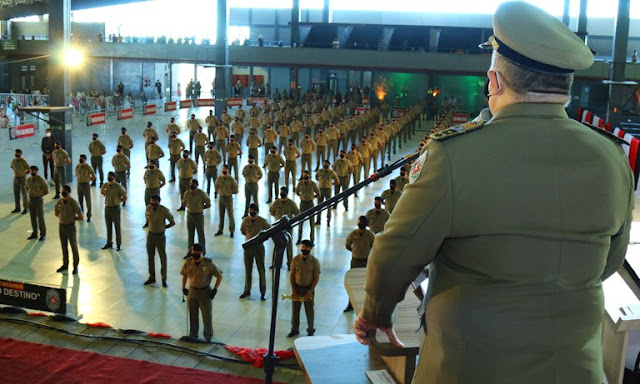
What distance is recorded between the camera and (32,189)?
1327 cm

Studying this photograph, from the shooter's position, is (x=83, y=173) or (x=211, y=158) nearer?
(x=83, y=173)

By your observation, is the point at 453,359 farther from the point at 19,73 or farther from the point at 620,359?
the point at 19,73

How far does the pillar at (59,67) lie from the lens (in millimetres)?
18188

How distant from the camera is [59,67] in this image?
1819 centimetres

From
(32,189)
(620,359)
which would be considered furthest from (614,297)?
(32,189)

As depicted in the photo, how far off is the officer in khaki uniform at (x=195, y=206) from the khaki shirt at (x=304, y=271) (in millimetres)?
3873

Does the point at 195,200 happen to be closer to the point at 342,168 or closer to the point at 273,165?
the point at 273,165

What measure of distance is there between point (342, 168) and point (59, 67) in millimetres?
8126

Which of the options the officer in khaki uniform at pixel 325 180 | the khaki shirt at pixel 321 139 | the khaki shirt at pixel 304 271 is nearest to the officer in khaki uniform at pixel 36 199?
the officer in khaki uniform at pixel 325 180

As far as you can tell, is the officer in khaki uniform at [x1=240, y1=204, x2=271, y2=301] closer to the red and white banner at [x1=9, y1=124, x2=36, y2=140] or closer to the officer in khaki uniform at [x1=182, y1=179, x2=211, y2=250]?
the officer in khaki uniform at [x1=182, y1=179, x2=211, y2=250]

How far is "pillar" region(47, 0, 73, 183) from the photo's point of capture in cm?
1819

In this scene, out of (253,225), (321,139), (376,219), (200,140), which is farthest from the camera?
(321,139)

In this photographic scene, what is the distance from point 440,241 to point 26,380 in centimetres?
530

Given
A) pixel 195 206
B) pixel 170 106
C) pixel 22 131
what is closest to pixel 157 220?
pixel 195 206
